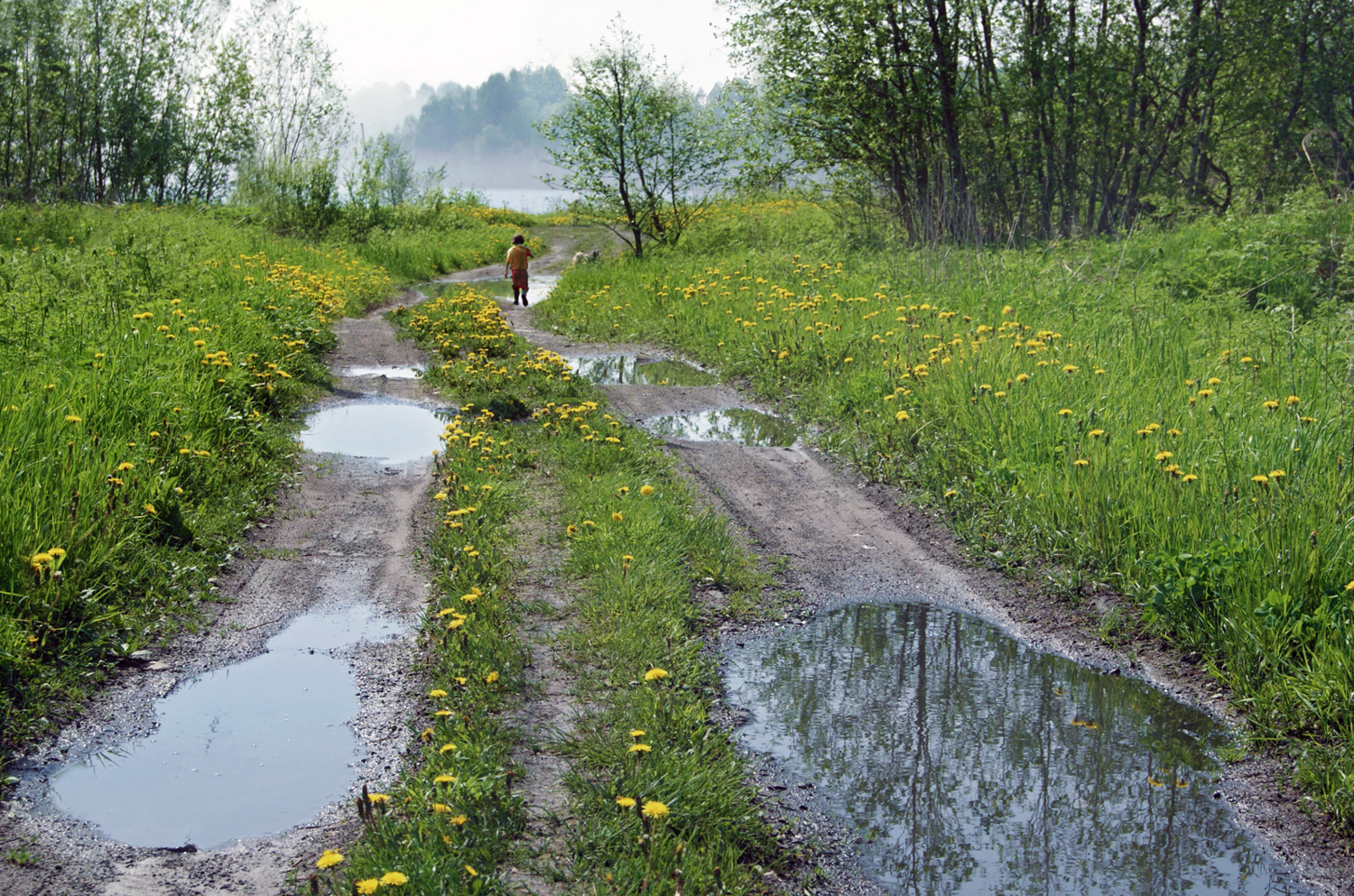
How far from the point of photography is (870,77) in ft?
58.5

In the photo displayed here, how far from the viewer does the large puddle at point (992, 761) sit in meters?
2.88

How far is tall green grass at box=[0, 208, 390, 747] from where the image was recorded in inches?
157

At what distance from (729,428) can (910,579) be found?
352 cm

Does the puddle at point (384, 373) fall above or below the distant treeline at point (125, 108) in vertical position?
below

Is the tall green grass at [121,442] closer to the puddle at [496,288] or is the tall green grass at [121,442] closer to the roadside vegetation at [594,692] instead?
the roadside vegetation at [594,692]

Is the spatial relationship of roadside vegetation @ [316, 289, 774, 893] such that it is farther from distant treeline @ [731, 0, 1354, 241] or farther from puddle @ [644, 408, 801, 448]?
distant treeline @ [731, 0, 1354, 241]

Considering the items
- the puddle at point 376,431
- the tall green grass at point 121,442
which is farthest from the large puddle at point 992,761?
the puddle at point 376,431

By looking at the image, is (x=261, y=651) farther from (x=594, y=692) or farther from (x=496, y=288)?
(x=496, y=288)

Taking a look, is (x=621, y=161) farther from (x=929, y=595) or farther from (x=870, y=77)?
(x=929, y=595)

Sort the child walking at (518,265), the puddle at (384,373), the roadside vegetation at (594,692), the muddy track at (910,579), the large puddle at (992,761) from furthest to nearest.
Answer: the child walking at (518,265)
the puddle at (384,373)
the muddy track at (910,579)
the large puddle at (992,761)
the roadside vegetation at (594,692)

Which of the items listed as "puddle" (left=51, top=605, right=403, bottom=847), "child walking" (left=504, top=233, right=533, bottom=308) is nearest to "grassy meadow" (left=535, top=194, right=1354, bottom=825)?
"child walking" (left=504, top=233, right=533, bottom=308)

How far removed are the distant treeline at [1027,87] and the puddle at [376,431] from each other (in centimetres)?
1039

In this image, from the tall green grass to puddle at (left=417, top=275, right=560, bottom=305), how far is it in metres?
8.05

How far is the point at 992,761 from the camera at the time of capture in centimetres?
342
